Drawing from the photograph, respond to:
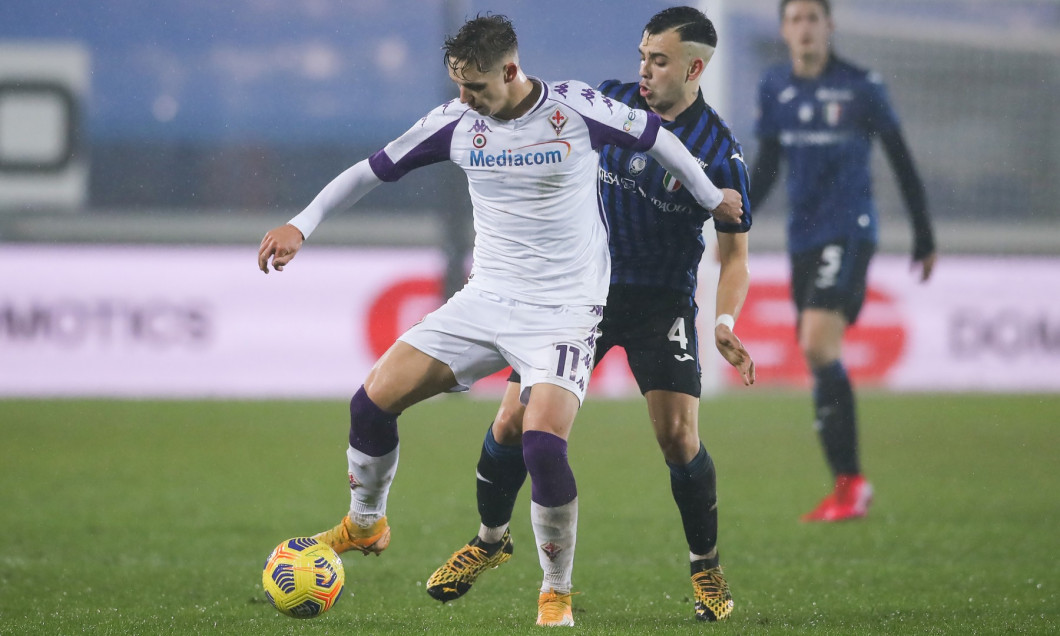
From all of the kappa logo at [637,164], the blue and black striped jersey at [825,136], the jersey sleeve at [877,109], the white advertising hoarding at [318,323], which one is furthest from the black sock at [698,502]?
the white advertising hoarding at [318,323]

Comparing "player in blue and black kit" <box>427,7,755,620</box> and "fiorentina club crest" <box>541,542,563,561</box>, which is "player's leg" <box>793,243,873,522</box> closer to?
"player in blue and black kit" <box>427,7,755,620</box>

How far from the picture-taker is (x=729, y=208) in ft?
14.5

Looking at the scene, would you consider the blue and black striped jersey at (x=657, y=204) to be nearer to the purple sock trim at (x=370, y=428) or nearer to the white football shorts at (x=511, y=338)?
the white football shorts at (x=511, y=338)

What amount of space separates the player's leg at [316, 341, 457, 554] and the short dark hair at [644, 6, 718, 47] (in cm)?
142

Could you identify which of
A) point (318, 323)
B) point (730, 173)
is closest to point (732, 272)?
point (730, 173)

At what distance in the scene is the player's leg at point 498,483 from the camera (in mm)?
4672

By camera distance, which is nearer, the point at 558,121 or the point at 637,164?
the point at 558,121

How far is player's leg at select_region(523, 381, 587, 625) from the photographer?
13.4ft

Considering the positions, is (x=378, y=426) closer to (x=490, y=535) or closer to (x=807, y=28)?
(x=490, y=535)

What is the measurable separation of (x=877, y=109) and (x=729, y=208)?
2.99 m

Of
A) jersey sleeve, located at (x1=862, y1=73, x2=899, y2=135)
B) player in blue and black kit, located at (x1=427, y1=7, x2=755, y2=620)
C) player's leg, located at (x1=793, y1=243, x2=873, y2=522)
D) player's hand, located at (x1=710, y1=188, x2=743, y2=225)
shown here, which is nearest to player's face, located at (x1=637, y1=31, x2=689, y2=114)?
player in blue and black kit, located at (x1=427, y1=7, x2=755, y2=620)

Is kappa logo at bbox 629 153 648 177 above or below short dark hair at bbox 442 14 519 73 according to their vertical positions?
below

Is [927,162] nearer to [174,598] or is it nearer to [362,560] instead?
[362,560]

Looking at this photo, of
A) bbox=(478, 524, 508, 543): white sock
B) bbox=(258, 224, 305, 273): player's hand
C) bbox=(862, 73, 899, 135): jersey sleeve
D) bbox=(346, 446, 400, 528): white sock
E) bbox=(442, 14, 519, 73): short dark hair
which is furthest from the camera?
bbox=(862, 73, 899, 135): jersey sleeve
